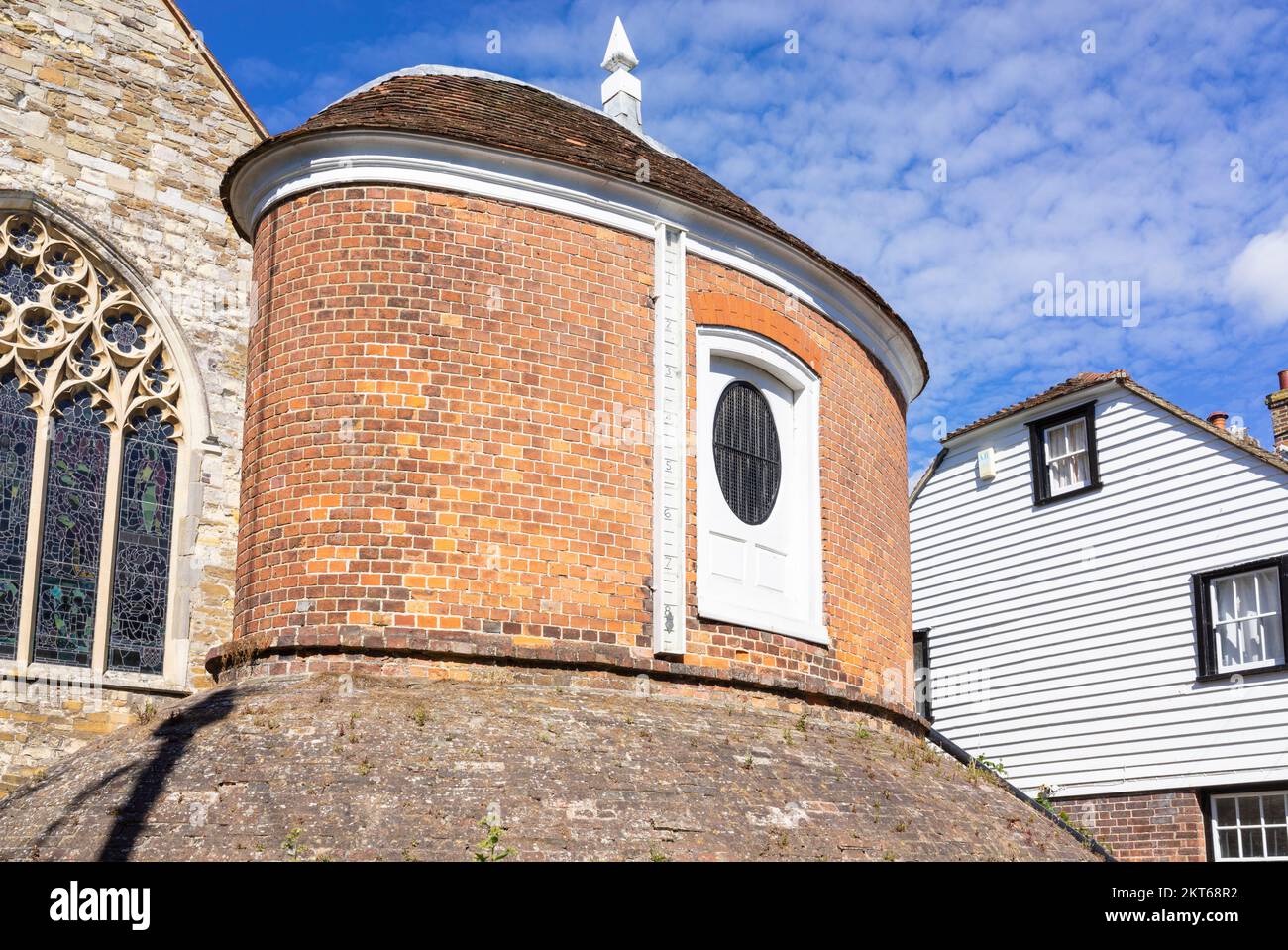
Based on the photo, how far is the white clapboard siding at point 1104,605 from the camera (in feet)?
55.7

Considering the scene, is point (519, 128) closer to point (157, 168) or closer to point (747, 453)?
point (747, 453)

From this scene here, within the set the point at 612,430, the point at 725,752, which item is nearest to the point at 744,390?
the point at 612,430

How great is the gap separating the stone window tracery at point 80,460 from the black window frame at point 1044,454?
12.6m

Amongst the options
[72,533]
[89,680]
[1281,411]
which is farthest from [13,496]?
[1281,411]

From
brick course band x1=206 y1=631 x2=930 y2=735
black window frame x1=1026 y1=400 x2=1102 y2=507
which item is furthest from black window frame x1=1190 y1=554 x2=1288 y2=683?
brick course band x1=206 y1=631 x2=930 y2=735

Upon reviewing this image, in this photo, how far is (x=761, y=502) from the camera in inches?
446

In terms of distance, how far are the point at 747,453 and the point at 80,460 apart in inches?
277

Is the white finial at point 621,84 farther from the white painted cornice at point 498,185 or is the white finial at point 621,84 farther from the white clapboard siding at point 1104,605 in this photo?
the white clapboard siding at point 1104,605

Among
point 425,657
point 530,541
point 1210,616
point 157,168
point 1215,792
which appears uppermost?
point 157,168

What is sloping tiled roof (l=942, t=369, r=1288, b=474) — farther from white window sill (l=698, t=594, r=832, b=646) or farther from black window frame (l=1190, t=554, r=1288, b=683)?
white window sill (l=698, t=594, r=832, b=646)

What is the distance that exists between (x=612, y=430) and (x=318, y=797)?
3.90 metres

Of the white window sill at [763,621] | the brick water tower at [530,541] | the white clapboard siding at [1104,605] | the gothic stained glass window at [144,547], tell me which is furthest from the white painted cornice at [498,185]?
the white clapboard siding at [1104,605]

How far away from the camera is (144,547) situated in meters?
13.7

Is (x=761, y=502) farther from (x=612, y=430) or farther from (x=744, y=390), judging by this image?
(x=612, y=430)
